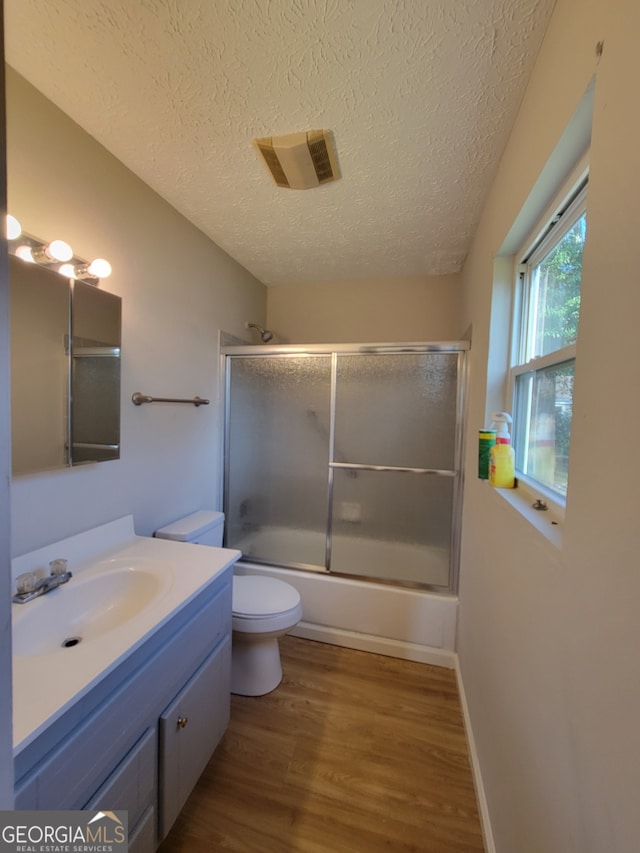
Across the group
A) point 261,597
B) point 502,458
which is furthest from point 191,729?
point 502,458

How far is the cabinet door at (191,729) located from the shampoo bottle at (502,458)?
3.96 ft

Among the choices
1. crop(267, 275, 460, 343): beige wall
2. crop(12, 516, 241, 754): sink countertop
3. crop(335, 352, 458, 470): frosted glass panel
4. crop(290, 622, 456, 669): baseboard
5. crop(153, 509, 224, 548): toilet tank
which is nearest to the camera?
crop(12, 516, 241, 754): sink countertop

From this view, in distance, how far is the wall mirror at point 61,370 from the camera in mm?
1055

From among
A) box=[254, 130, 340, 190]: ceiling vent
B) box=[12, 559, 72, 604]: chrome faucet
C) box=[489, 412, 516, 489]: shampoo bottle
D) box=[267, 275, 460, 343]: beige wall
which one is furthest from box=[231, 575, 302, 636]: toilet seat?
box=[254, 130, 340, 190]: ceiling vent

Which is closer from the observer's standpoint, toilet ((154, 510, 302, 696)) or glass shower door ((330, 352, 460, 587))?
toilet ((154, 510, 302, 696))

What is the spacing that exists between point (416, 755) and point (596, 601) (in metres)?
1.37

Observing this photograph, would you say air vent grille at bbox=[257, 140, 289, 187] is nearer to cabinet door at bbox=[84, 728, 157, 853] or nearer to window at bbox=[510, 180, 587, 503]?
window at bbox=[510, 180, 587, 503]

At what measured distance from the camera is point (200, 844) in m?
1.08

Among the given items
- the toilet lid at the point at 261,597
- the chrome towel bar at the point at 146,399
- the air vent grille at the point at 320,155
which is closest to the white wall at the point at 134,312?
the chrome towel bar at the point at 146,399

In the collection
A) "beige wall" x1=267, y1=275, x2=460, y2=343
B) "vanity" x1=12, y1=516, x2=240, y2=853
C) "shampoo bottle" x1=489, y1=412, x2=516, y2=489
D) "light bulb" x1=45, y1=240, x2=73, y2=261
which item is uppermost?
"beige wall" x1=267, y1=275, x2=460, y2=343

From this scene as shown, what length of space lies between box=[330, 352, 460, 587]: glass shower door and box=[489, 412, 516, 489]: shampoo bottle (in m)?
0.81

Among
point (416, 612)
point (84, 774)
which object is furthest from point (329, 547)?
point (84, 774)

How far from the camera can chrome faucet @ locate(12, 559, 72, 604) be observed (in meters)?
0.99

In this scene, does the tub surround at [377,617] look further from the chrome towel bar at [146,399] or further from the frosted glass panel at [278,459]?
the chrome towel bar at [146,399]
